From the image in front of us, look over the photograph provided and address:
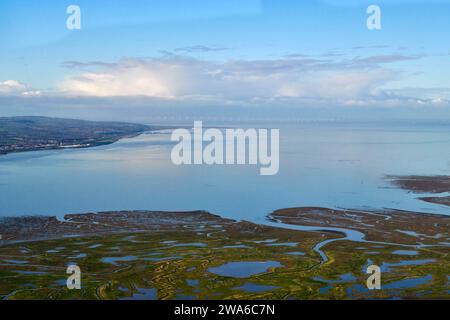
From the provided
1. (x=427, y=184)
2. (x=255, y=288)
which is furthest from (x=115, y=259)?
(x=427, y=184)

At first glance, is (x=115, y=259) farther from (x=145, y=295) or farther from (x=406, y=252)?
(x=406, y=252)

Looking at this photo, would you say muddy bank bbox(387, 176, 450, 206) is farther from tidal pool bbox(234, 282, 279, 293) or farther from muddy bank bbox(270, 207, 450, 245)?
tidal pool bbox(234, 282, 279, 293)

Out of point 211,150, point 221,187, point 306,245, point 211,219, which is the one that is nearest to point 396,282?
point 306,245

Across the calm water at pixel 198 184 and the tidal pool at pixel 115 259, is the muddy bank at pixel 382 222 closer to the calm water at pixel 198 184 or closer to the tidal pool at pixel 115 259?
the calm water at pixel 198 184

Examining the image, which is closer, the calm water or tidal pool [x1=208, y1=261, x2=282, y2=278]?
tidal pool [x1=208, y1=261, x2=282, y2=278]

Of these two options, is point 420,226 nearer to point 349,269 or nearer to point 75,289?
point 349,269

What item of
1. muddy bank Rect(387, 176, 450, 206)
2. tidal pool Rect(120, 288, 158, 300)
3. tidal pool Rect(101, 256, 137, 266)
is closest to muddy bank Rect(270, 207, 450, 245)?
muddy bank Rect(387, 176, 450, 206)

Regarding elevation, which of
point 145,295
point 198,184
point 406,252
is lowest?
point 406,252

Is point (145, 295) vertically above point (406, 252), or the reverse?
point (145, 295)
